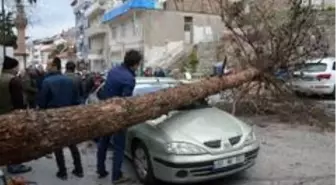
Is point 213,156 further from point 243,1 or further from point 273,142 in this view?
point 243,1

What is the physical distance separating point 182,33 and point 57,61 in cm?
3160

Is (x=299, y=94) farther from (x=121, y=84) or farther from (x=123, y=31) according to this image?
(x=123, y=31)

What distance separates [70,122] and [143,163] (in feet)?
6.61

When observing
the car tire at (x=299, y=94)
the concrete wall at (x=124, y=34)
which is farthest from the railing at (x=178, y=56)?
the car tire at (x=299, y=94)

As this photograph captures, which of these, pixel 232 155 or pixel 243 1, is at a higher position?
pixel 243 1

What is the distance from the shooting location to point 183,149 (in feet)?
18.7

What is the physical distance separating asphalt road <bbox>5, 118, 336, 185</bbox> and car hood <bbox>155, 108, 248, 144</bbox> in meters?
0.74

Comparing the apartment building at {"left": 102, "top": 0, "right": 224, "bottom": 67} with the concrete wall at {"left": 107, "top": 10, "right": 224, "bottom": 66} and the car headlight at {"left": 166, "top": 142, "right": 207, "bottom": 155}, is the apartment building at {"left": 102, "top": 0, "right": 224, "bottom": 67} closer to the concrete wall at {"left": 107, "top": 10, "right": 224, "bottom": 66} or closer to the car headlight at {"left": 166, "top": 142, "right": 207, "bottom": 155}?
the concrete wall at {"left": 107, "top": 10, "right": 224, "bottom": 66}

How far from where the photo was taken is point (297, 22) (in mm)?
11219

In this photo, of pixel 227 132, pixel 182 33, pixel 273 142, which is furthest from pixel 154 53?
pixel 227 132

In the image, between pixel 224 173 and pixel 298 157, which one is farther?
pixel 298 157

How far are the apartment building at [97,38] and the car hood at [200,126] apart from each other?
47338mm

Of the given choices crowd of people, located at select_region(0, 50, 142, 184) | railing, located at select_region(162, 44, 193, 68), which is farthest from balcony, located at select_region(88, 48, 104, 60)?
crowd of people, located at select_region(0, 50, 142, 184)

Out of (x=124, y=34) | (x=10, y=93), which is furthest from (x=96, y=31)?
(x=10, y=93)
